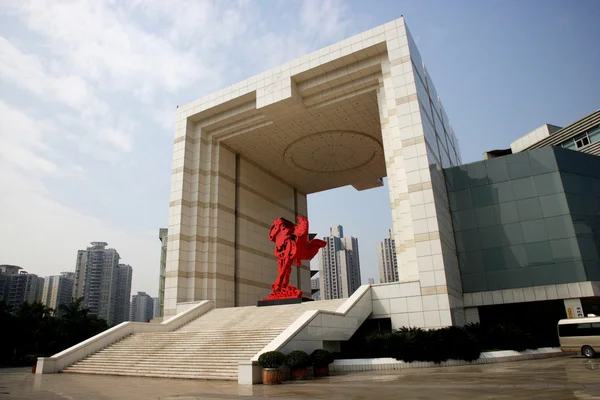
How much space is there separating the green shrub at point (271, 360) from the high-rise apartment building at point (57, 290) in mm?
72054

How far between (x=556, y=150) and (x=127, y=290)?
79.4 metres

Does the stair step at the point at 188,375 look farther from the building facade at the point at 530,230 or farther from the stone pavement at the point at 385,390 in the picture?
the building facade at the point at 530,230

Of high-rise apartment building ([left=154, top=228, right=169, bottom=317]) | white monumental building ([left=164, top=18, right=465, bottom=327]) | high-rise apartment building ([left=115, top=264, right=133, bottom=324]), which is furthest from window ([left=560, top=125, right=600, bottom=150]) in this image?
high-rise apartment building ([left=115, top=264, right=133, bottom=324])

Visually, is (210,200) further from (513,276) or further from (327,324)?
(513,276)

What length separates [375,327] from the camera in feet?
79.4

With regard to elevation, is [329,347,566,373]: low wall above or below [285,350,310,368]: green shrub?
below

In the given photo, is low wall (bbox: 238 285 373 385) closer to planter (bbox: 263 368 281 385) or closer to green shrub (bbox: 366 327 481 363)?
planter (bbox: 263 368 281 385)

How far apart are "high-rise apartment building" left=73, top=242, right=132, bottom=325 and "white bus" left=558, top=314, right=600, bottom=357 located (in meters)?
74.5

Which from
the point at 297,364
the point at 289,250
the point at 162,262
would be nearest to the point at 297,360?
the point at 297,364

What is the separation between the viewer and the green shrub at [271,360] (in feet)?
44.3

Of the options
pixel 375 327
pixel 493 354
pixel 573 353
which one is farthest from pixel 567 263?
pixel 375 327

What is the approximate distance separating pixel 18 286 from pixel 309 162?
49.5 metres

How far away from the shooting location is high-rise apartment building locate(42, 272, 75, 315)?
73375 millimetres

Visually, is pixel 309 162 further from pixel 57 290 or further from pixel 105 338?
pixel 57 290
